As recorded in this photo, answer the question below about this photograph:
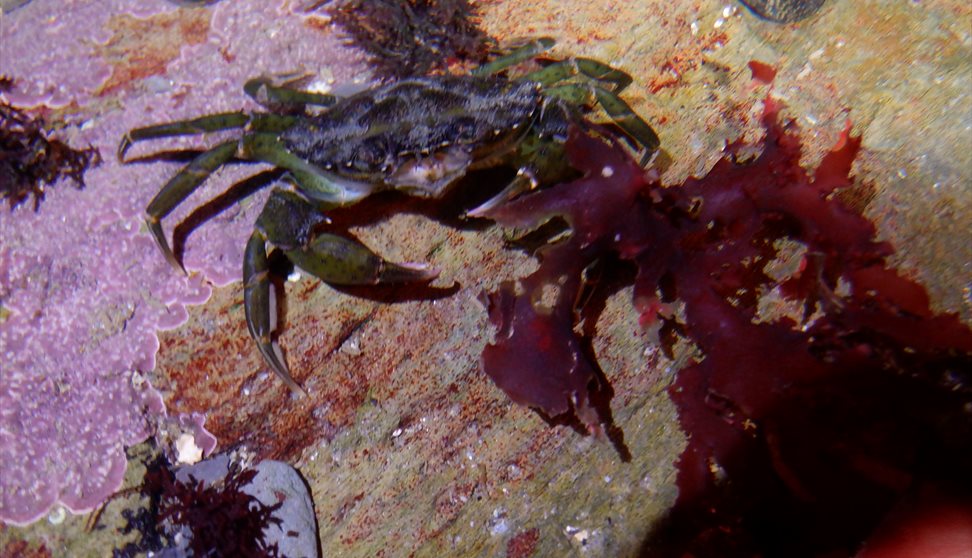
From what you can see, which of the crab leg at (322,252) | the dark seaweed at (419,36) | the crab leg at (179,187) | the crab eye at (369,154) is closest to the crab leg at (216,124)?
the crab leg at (179,187)

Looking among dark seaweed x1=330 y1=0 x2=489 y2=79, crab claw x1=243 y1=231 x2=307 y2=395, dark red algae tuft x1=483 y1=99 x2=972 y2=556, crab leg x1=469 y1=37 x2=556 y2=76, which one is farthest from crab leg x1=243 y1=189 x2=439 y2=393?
crab leg x1=469 y1=37 x2=556 y2=76

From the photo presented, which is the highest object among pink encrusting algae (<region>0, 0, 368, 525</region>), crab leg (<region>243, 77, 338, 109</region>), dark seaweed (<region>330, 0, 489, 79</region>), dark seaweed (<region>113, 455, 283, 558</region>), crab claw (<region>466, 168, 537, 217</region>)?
dark seaweed (<region>330, 0, 489, 79</region>)

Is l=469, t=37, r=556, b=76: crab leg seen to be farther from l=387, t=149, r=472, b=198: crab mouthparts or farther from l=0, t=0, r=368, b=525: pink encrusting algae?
l=0, t=0, r=368, b=525: pink encrusting algae

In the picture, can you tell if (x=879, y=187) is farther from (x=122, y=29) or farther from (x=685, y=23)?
(x=122, y=29)

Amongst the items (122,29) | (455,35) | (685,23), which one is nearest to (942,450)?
(685,23)

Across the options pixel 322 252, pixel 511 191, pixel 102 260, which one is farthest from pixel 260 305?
pixel 511 191

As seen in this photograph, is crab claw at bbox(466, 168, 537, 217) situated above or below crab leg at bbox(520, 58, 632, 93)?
below

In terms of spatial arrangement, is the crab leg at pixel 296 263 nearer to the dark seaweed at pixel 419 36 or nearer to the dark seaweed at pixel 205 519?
the dark seaweed at pixel 205 519
